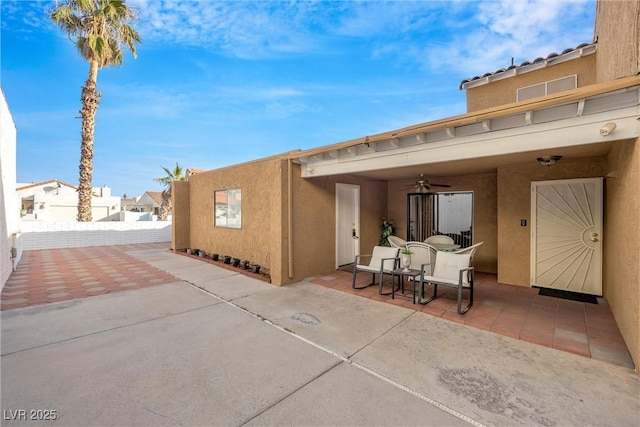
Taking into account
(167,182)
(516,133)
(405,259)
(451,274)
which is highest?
(167,182)

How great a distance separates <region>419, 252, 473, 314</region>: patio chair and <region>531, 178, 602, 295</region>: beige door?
2132 millimetres

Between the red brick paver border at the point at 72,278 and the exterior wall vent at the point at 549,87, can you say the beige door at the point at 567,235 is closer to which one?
the exterior wall vent at the point at 549,87

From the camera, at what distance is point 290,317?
14.2 ft

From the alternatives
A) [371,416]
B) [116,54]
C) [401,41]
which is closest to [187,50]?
[116,54]

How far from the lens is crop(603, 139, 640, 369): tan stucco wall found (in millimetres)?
2830

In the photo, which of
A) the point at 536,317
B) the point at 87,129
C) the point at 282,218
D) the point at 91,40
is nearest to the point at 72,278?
the point at 282,218

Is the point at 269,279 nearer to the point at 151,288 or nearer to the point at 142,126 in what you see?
the point at 151,288

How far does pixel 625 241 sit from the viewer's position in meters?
3.29

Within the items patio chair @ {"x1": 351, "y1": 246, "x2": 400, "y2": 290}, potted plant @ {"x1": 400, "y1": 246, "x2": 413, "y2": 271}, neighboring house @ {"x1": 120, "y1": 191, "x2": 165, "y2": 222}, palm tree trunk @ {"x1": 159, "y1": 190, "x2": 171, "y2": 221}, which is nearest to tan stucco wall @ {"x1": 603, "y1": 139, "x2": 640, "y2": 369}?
potted plant @ {"x1": 400, "y1": 246, "x2": 413, "y2": 271}

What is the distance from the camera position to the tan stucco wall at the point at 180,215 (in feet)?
37.3

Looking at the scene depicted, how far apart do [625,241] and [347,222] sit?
17.4ft

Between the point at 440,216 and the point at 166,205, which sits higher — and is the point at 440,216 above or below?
below

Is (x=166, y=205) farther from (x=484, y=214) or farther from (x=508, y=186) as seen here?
(x=508, y=186)

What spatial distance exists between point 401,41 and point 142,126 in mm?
21243
